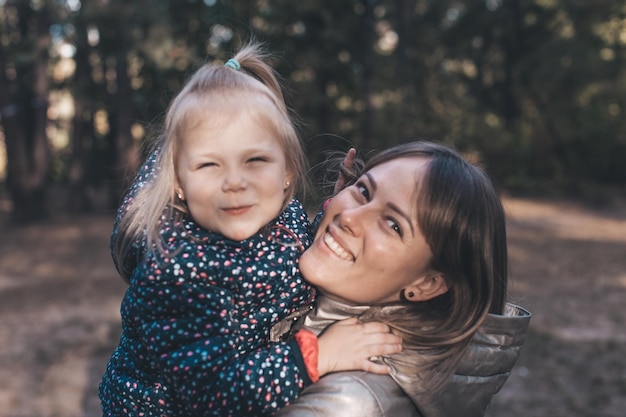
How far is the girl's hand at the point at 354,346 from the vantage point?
177cm

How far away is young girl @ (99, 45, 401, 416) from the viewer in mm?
1660

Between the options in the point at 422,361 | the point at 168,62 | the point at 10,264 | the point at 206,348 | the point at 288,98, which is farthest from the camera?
the point at 168,62

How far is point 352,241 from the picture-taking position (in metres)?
1.84

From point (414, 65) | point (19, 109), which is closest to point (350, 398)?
point (19, 109)

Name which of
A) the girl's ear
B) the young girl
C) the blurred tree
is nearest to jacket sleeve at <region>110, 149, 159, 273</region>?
the young girl

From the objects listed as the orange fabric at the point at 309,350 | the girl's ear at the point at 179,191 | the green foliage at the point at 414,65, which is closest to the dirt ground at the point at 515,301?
the orange fabric at the point at 309,350

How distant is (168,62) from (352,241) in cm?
1113

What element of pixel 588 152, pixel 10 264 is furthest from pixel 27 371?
pixel 588 152

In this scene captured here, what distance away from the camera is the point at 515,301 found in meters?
2.64

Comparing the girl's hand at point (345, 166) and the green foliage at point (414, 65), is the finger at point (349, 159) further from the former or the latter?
the green foliage at point (414, 65)

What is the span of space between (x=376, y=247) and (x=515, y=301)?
1072 millimetres

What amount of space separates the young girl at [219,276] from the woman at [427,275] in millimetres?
71

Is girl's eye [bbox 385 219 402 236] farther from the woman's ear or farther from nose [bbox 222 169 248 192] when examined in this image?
nose [bbox 222 169 248 192]

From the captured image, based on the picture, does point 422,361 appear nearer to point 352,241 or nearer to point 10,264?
point 352,241
